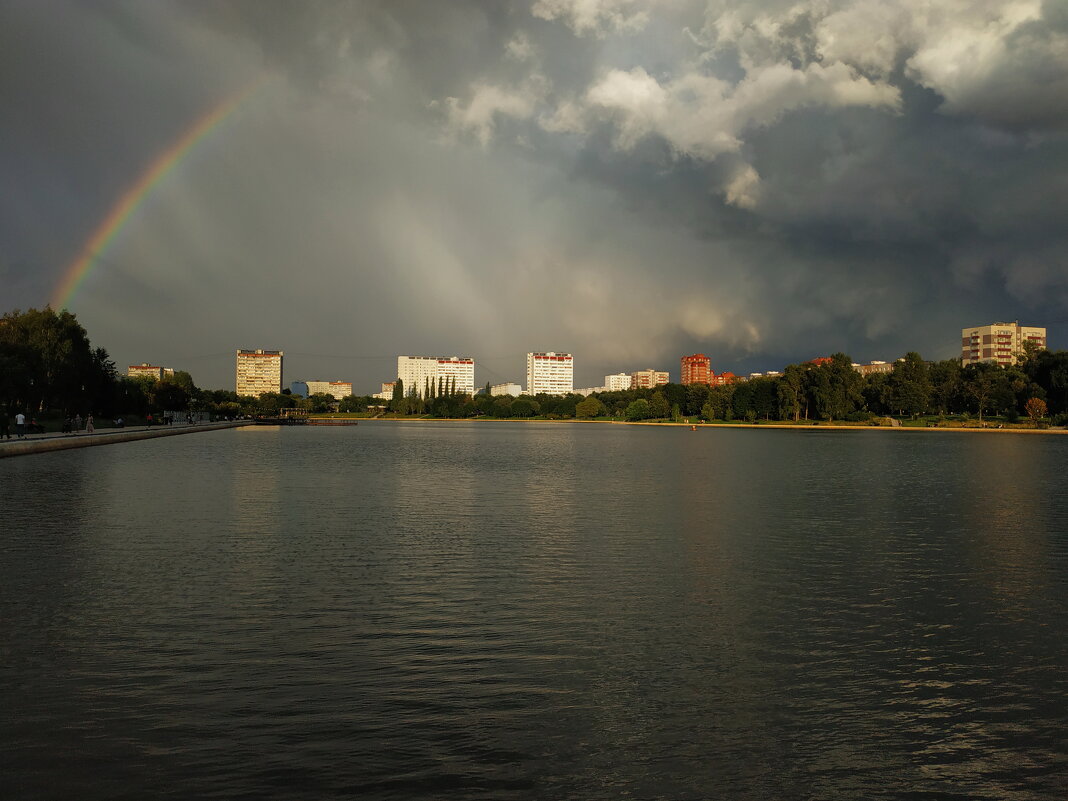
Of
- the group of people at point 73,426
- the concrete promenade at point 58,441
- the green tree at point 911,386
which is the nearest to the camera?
the concrete promenade at point 58,441

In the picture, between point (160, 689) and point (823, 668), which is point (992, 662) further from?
point (160, 689)

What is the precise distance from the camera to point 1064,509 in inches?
966

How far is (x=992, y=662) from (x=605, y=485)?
76.7 ft

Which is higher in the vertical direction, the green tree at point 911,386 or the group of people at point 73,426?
the green tree at point 911,386

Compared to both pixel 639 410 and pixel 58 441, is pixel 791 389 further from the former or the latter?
pixel 58 441

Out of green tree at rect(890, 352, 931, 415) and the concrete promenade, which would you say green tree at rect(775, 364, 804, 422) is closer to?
green tree at rect(890, 352, 931, 415)

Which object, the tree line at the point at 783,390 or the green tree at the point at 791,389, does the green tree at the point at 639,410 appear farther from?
the green tree at the point at 791,389

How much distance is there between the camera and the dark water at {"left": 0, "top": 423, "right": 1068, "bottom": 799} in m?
6.40

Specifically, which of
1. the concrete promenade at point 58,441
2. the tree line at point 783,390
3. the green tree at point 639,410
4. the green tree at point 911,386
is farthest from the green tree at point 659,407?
the concrete promenade at point 58,441

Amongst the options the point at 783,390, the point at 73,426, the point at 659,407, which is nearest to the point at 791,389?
the point at 783,390

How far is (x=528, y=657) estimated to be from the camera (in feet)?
30.5

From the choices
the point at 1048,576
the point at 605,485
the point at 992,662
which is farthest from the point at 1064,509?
the point at 992,662

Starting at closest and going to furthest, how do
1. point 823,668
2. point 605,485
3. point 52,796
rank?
point 52,796, point 823,668, point 605,485

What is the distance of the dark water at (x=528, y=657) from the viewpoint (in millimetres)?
6402
